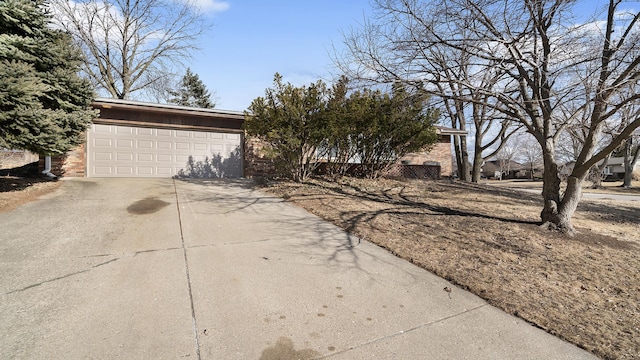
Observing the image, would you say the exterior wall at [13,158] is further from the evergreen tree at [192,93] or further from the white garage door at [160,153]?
the evergreen tree at [192,93]

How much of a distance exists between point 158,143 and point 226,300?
31.8ft

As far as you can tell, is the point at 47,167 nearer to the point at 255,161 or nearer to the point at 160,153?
the point at 160,153

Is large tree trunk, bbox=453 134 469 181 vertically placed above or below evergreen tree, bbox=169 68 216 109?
below

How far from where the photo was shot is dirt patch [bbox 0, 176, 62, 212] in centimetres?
611

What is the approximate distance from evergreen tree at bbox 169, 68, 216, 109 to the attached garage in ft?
65.7

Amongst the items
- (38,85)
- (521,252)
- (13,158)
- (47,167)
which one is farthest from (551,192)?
(13,158)

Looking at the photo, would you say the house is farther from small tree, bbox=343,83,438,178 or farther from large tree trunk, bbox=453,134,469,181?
small tree, bbox=343,83,438,178

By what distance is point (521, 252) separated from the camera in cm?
456

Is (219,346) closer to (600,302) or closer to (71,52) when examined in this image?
(600,302)

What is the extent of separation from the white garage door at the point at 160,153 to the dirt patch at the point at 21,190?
2016 millimetres

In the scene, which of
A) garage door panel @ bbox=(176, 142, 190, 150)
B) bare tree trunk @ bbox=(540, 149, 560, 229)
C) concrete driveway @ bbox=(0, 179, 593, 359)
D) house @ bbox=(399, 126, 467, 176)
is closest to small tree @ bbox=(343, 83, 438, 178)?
house @ bbox=(399, 126, 467, 176)

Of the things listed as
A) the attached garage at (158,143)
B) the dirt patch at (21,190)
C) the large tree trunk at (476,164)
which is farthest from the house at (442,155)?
the dirt patch at (21,190)

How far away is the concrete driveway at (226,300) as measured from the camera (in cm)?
236

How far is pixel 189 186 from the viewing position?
361 inches
